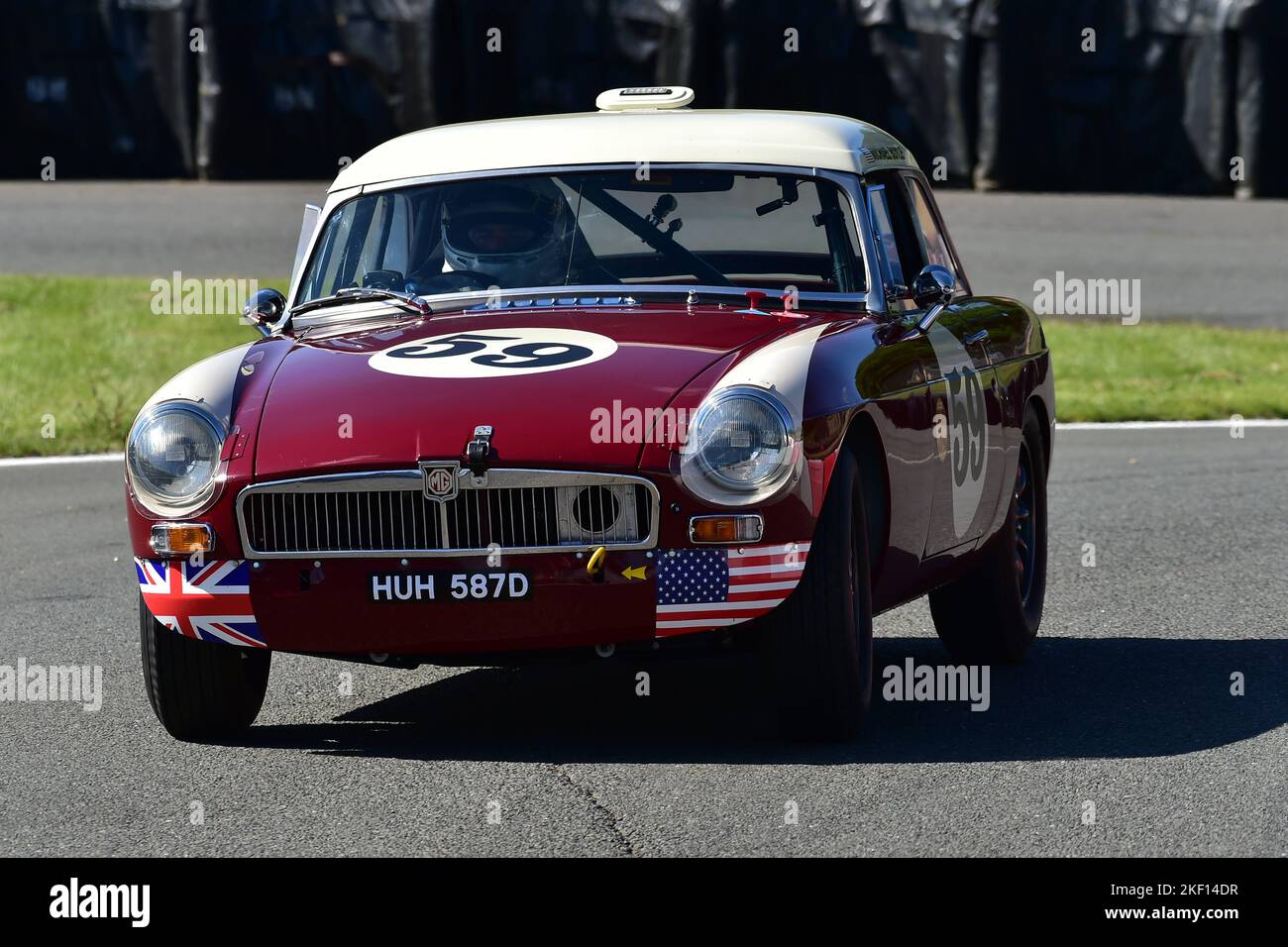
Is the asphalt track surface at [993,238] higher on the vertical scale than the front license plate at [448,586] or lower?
lower

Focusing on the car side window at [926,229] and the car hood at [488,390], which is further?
the car side window at [926,229]

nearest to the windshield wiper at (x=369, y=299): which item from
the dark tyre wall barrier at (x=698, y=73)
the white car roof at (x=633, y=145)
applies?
the white car roof at (x=633, y=145)

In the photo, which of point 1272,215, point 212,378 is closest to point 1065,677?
point 212,378

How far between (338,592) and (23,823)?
2.99 ft

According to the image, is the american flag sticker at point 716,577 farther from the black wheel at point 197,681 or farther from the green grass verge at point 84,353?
the green grass verge at point 84,353

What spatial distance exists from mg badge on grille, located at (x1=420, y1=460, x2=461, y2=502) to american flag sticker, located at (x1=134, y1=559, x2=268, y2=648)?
1.74 ft

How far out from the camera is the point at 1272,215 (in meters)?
21.0

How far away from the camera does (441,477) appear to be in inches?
216

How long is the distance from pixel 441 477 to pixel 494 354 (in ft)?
1.82

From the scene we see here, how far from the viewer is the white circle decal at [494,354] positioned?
5797 millimetres

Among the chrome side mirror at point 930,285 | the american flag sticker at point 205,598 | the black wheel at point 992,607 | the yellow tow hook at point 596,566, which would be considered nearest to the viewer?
the yellow tow hook at point 596,566

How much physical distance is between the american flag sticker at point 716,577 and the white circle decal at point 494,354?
24.5 inches

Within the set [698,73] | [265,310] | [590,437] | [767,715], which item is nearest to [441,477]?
[590,437]

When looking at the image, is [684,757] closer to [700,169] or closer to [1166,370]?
[700,169]
